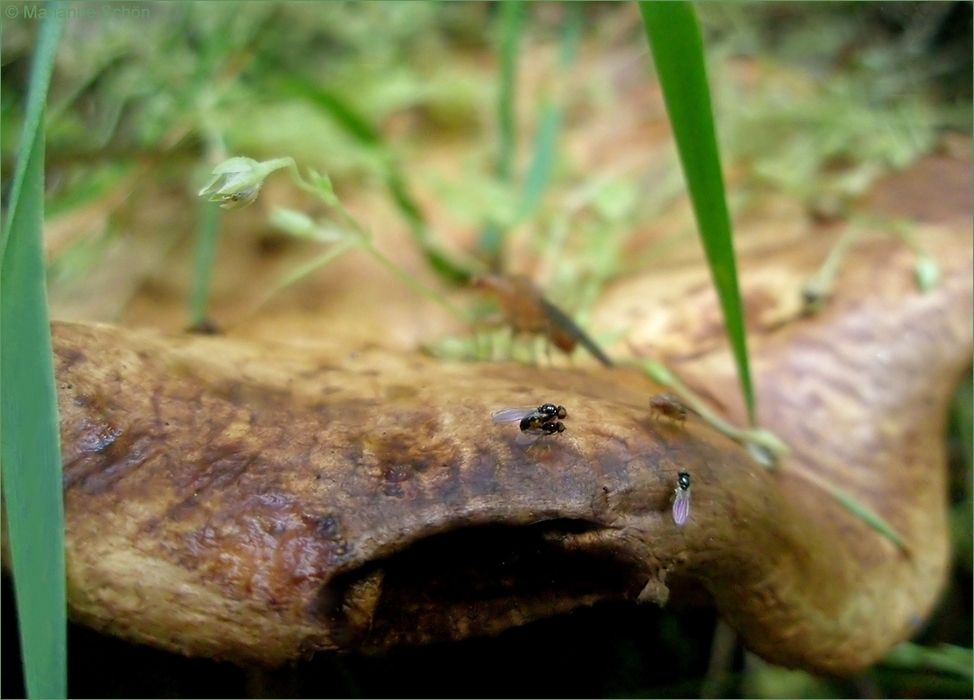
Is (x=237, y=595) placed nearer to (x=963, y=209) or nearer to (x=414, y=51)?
(x=963, y=209)

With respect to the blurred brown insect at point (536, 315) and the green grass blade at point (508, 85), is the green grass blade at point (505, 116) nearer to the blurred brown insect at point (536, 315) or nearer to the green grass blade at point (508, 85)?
the green grass blade at point (508, 85)

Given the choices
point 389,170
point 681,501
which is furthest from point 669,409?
point 389,170

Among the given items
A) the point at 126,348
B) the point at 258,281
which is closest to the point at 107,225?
the point at 258,281

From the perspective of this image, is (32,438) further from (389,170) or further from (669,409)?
(389,170)

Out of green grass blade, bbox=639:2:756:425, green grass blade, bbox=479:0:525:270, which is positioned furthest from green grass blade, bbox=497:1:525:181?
green grass blade, bbox=639:2:756:425

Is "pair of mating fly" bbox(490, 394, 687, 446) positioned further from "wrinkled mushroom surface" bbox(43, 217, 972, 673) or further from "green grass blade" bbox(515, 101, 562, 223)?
"green grass blade" bbox(515, 101, 562, 223)

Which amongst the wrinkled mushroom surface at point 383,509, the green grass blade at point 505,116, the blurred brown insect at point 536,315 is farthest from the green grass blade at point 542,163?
the wrinkled mushroom surface at point 383,509
